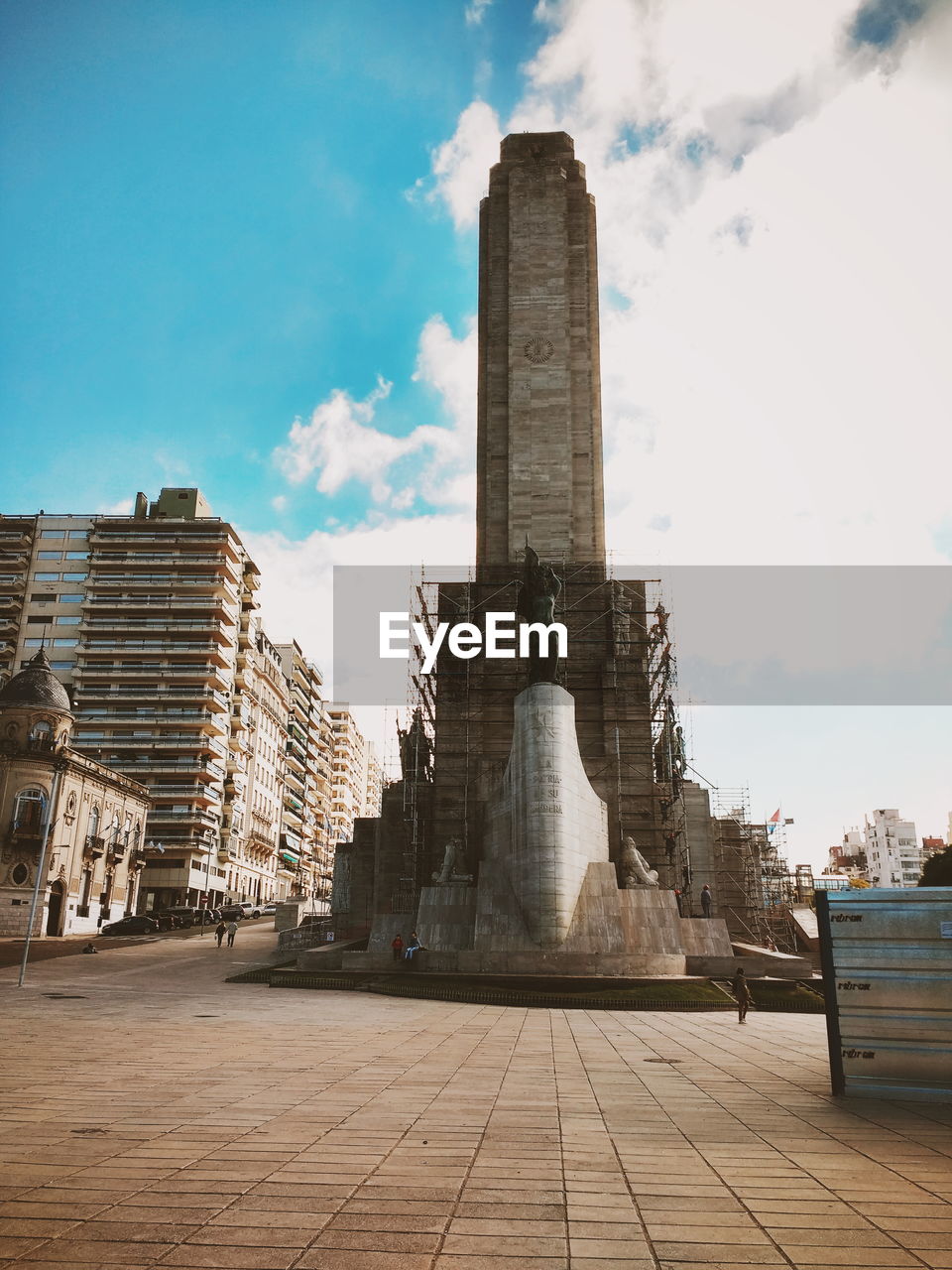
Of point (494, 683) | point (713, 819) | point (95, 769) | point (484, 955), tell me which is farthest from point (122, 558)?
point (484, 955)

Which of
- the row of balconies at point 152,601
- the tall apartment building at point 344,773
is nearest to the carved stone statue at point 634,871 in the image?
the row of balconies at point 152,601

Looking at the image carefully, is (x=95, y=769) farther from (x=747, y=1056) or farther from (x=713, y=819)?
(x=747, y=1056)

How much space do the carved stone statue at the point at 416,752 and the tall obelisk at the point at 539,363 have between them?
9.73m

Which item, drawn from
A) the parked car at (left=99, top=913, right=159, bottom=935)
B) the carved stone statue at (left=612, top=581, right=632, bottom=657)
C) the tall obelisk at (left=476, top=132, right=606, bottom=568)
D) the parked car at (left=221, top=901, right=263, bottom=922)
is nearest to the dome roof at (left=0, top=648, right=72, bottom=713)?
the parked car at (left=99, top=913, right=159, bottom=935)

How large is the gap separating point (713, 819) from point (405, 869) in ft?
46.9

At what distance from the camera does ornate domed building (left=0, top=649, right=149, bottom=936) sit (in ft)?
148

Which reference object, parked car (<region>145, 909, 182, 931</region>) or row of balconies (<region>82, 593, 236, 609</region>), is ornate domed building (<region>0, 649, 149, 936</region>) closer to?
parked car (<region>145, 909, 182, 931</region>)

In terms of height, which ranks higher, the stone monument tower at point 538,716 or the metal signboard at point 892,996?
the stone monument tower at point 538,716

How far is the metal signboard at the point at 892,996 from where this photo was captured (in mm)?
9664

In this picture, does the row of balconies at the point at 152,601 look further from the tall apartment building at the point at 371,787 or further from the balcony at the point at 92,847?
the tall apartment building at the point at 371,787

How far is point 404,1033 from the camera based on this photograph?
15203mm

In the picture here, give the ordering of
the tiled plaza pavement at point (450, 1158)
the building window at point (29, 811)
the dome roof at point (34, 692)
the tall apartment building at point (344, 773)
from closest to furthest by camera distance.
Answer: the tiled plaza pavement at point (450, 1158) < the building window at point (29, 811) < the dome roof at point (34, 692) < the tall apartment building at point (344, 773)

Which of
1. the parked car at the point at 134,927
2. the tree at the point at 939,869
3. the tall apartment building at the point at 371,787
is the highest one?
the tall apartment building at the point at 371,787

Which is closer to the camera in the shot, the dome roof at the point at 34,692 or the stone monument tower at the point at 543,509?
the stone monument tower at the point at 543,509
